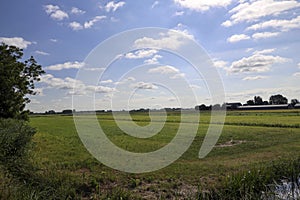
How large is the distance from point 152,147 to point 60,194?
9716 millimetres

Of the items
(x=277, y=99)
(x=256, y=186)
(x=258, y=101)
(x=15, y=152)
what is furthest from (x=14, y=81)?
(x=277, y=99)

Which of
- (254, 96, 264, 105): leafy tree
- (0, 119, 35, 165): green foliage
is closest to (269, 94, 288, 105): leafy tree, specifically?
(254, 96, 264, 105): leafy tree

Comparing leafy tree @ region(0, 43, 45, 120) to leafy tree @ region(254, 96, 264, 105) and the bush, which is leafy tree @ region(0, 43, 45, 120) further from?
leafy tree @ region(254, 96, 264, 105)

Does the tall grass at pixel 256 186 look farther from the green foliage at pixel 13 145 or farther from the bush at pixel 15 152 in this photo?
the green foliage at pixel 13 145

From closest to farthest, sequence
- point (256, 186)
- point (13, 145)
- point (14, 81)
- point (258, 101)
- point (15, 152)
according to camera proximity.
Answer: point (256, 186), point (13, 145), point (15, 152), point (14, 81), point (258, 101)

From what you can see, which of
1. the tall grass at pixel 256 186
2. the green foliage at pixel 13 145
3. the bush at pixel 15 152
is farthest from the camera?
the green foliage at pixel 13 145

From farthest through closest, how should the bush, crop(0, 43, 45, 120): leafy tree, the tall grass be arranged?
crop(0, 43, 45, 120): leafy tree → the bush → the tall grass

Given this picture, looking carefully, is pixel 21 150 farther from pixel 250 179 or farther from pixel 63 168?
pixel 250 179

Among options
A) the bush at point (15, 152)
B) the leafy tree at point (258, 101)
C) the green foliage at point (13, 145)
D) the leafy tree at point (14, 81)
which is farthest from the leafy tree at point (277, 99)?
the bush at point (15, 152)

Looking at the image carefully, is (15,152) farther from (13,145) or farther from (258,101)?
(258,101)

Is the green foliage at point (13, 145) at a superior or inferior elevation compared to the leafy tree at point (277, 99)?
inferior

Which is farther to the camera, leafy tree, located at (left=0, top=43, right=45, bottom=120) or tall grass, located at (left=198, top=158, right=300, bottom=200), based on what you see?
leafy tree, located at (left=0, top=43, right=45, bottom=120)

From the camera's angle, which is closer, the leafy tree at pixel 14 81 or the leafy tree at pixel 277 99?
the leafy tree at pixel 14 81

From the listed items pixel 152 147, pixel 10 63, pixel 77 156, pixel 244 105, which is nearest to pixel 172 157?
pixel 152 147
